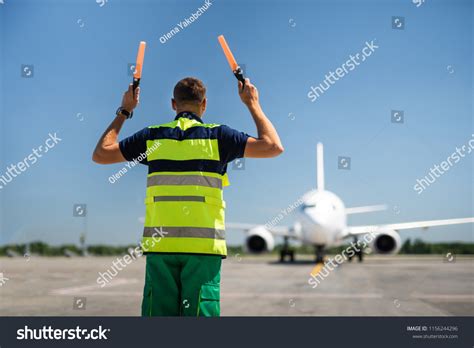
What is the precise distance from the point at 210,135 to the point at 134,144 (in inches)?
16.7

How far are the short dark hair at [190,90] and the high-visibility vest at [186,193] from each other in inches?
8.0

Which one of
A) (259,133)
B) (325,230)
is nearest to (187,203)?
(259,133)

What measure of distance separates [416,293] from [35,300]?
8287 millimetres

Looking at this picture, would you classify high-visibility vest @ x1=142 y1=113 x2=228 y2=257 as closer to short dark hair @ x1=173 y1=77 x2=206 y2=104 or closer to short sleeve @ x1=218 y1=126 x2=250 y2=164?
short sleeve @ x1=218 y1=126 x2=250 y2=164

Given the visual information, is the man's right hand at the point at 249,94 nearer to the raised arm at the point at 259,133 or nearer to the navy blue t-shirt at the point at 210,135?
the raised arm at the point at 259,133

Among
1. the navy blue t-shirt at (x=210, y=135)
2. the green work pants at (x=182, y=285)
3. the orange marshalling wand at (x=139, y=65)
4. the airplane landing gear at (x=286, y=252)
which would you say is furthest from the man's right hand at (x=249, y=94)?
the airplane landing gear at (x=286, y=252)

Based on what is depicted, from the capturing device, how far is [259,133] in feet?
7.86

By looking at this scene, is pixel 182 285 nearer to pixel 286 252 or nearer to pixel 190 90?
pixel 190 90

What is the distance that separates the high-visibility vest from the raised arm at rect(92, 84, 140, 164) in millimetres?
207

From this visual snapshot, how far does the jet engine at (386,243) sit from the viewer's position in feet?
74.4
